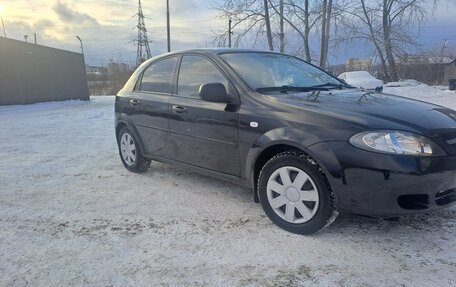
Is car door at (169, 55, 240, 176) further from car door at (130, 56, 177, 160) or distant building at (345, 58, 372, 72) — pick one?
distant building at (345, 58, 372, 72)

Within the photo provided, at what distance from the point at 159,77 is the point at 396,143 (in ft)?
9.87

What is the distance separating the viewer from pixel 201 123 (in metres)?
3.86

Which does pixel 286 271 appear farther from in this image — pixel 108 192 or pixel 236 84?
pixel 108 192

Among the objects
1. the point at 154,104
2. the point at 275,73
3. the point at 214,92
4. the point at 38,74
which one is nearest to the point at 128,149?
the point at 154,104

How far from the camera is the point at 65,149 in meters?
7.00

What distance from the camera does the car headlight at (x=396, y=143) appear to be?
267 cm

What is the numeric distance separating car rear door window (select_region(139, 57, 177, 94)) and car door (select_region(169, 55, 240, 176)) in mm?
209

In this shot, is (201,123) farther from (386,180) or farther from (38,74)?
(38,74)

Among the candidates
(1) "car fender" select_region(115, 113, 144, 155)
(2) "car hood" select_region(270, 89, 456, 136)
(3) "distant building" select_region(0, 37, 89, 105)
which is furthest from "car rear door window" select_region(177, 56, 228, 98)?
(3) "distant building" select_region(0, 37, 89, 105)

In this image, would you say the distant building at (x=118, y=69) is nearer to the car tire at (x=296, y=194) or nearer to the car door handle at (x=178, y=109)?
the car door handle at (x=178, y=109)

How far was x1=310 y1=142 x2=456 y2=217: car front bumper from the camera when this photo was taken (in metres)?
2.64

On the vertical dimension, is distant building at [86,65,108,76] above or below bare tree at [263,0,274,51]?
below

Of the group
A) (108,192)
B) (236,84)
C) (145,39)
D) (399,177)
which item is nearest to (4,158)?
(108,192)

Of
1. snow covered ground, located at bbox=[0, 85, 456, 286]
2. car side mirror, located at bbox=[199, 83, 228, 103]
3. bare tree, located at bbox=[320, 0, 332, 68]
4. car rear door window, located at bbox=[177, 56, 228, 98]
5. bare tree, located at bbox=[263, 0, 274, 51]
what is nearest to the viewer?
snow covered ground, located at bbox=[0, 85, 456, 286]
